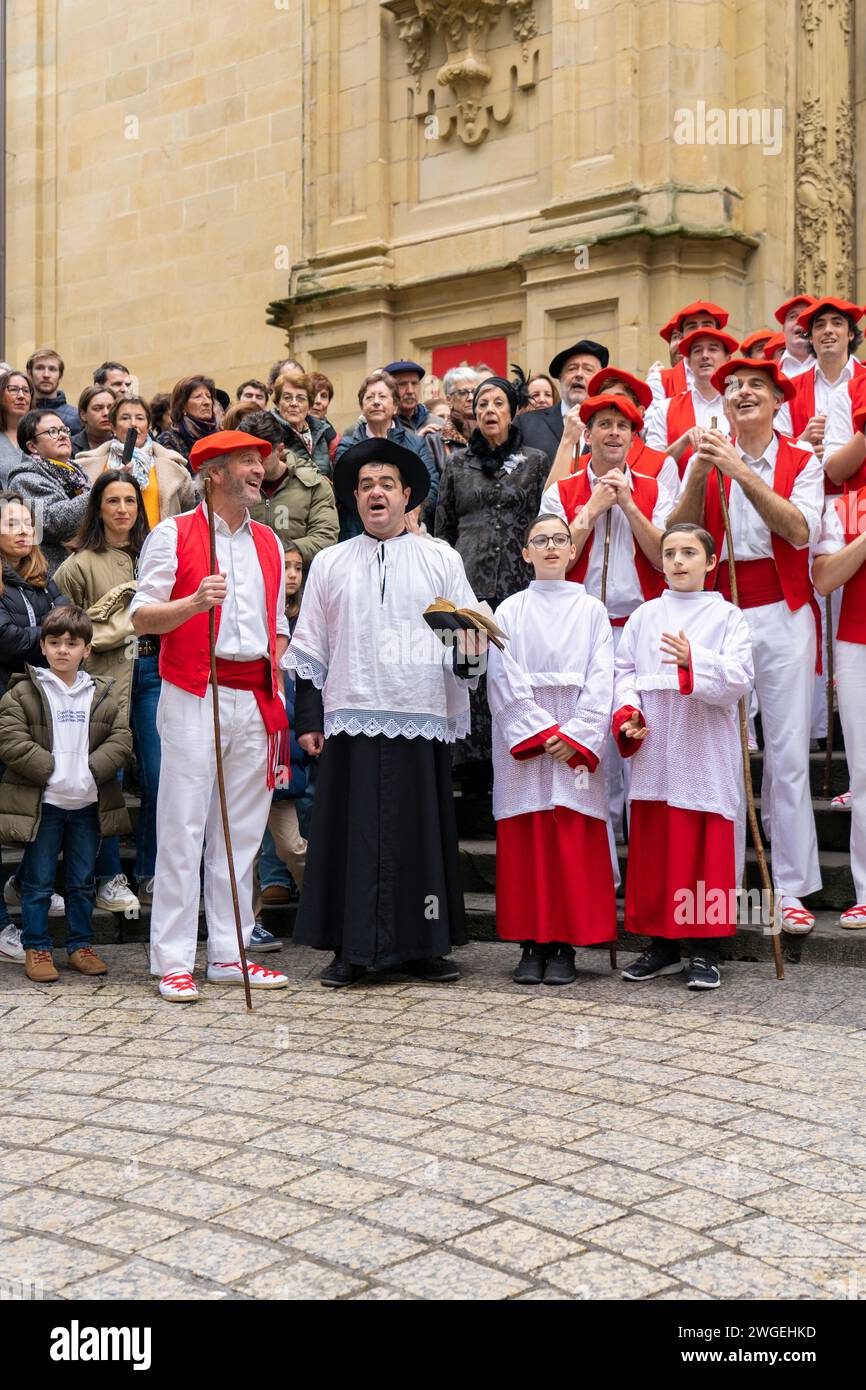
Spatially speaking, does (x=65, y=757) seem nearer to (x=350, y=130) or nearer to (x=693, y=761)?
(x=693, y=761)

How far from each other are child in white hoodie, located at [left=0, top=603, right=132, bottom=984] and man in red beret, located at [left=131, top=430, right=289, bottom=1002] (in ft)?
1.57

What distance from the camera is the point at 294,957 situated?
265 inches

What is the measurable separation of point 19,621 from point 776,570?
10.9 ft

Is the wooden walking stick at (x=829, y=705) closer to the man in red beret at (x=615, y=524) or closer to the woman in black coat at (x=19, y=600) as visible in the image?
the man in red beret at (x=615, y=524)

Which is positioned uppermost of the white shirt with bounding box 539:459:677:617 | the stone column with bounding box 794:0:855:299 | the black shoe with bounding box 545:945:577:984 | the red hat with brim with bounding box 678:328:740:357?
the stone column with bounding box 794:0:855:299

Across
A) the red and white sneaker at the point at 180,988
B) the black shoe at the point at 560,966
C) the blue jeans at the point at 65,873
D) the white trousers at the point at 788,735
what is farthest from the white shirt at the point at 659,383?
the red and white sneaker at the point at 180,988

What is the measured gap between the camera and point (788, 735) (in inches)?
247

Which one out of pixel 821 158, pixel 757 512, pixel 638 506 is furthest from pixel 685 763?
pixel 821 158

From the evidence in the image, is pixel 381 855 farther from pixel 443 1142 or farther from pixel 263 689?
pixel 443 1142

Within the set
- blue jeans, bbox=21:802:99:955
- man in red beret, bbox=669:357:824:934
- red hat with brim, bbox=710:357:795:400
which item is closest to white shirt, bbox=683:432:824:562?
man in red beret, bbox=669:357:824:934

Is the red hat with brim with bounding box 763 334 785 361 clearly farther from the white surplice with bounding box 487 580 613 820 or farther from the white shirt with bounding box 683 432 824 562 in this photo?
the white surplice with bounding box 487 580 613 820

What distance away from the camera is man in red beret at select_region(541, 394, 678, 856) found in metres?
6.77

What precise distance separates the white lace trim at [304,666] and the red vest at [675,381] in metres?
2.74
